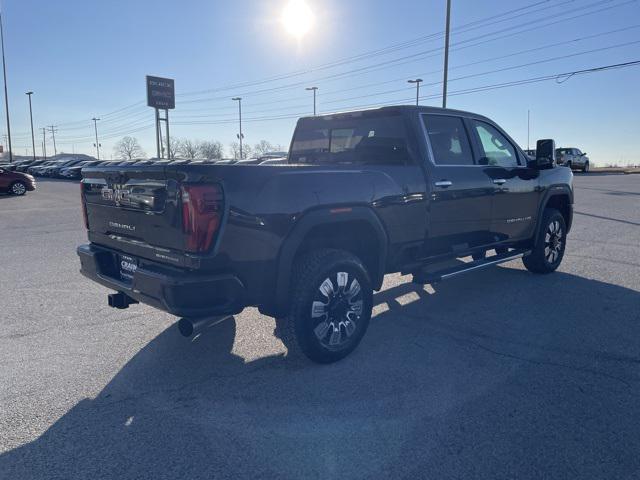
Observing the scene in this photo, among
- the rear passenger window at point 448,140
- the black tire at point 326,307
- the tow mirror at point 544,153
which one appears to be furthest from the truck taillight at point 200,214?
the tow mirror at point 544,153

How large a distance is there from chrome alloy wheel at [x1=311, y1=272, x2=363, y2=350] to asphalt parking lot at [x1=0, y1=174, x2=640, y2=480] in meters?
0.22

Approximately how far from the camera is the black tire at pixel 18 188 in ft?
73.4

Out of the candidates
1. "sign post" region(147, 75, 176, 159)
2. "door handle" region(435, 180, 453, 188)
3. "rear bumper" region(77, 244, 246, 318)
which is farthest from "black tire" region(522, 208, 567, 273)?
"sign post" region(147, 75, 176, 159)

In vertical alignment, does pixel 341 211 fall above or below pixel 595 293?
above

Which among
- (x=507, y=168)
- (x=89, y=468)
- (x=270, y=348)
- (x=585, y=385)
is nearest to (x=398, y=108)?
(x=507, y=168)

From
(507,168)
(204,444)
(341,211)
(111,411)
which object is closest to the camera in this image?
(204,444)

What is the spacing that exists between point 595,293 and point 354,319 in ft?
11.0

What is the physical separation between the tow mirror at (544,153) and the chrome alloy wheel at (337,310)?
10.9ft

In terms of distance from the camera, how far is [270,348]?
4176mm

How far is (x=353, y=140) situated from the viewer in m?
5.11

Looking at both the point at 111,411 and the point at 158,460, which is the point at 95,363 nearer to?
the point at 111,411

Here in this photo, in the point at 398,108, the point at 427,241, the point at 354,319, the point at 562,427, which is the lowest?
the point at 562,427

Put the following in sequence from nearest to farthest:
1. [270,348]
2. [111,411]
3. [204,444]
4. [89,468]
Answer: [89,468] < [204,444] < [111,411] < [270,348]

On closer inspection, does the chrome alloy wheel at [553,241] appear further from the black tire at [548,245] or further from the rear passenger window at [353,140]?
the rear passenger window at [353,140]
